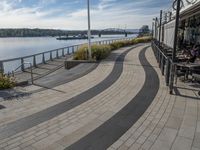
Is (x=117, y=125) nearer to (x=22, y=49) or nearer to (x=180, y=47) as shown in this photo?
(x=180, y=47)

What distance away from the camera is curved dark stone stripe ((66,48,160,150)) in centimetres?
386

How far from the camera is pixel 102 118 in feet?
16.3

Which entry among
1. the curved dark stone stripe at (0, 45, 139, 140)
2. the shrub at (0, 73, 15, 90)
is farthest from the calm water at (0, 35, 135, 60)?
the curved dark stone stripe at (0, 45, 139, 140)

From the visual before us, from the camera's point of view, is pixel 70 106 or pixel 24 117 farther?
pixel 70 106

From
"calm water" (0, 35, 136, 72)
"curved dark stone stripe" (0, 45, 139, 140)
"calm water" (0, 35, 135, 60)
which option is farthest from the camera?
"calm water" (0, 35, 135, 60)

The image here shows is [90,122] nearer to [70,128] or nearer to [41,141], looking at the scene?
[70,128]

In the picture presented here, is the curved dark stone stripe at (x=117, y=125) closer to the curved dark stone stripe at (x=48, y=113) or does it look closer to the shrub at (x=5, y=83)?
the curved dark stone stripe at (x=48, y=113)

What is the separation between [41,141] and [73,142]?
2.02 feet

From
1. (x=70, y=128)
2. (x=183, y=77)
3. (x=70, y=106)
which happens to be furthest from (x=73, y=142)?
(x=183, y=77)

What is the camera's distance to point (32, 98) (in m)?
6.37

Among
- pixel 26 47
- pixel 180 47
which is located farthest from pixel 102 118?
pixel 26 47

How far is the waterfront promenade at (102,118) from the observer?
3930 mm

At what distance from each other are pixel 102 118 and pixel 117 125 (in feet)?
1.63

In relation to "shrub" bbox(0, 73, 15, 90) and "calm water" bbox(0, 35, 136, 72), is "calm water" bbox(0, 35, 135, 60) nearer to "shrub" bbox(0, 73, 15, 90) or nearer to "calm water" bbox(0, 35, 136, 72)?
"calm water" bbox(0, 35, 136, 72)
